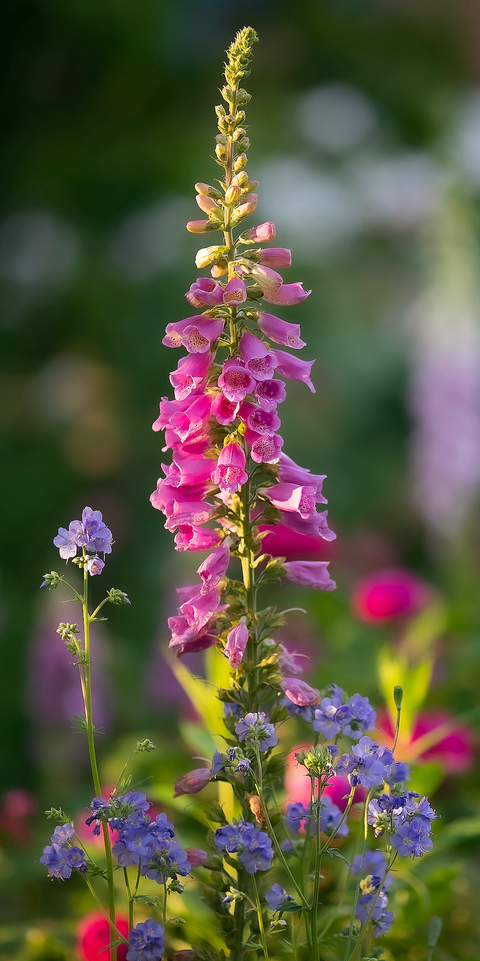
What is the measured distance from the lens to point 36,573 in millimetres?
4184

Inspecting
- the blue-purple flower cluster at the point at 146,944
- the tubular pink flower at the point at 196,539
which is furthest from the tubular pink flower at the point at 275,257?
the blue-purple flower cluster at the point at 146,944

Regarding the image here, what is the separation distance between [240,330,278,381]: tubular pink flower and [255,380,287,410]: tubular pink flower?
0.05ft

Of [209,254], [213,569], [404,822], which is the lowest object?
[404,822]

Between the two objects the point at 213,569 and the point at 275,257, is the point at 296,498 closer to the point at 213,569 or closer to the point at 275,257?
the point at 213,569

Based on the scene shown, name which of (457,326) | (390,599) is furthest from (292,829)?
(457,326)

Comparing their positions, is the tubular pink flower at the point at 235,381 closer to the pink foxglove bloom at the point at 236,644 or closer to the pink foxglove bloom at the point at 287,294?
the pink foxglove bloom at the point at 287,294

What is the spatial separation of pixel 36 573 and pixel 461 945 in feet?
10.8

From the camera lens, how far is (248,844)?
0.76 m

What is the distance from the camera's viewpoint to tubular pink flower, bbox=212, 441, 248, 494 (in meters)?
0.82

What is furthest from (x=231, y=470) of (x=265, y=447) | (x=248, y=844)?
(x=248, y=844)

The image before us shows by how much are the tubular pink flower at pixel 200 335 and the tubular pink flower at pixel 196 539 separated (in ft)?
0.66

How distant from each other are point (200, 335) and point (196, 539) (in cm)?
23

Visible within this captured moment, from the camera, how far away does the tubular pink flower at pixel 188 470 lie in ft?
2.87

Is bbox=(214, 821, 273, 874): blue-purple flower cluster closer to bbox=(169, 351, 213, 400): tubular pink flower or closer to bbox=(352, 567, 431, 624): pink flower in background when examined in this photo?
bbox=(169, 351, 213, 400): tubular pink flower
